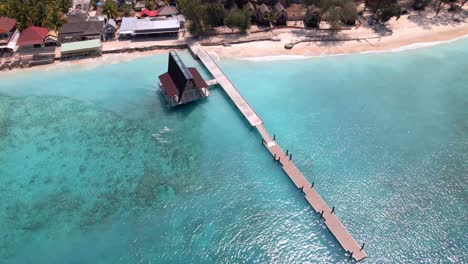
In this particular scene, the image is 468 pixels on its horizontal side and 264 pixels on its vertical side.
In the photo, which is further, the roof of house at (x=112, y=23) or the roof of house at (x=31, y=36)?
the roof of house at (x=112, y=23)

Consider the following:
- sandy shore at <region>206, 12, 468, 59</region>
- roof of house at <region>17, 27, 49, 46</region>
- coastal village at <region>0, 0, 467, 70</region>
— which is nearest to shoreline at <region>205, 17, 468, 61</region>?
sandy shore at <region>206, 12, 468, 59</region>

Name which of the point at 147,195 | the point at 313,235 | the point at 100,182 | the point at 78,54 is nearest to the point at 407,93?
the point at 313,235

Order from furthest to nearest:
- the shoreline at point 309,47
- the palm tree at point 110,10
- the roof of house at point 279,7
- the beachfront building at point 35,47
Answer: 1. the palm tree at point 110,10
2. the roof of house at point 279,7
3. the shoreline at point 309,47
4. the beachfront building at point 35,47

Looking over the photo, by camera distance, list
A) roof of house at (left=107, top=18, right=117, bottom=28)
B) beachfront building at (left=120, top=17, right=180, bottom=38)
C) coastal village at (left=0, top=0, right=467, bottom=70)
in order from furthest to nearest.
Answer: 1. roof of house at (left=107, top=18, right=117, bottom=28)
2. beachfront building at (left=120, top=17, right=180, bottom=38)
3. coastal village at (left=0, top=0, right=467, bottom=70)

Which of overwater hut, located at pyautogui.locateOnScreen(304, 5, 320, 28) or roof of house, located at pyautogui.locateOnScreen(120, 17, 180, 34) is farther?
overwater hut, located at pyautogui.locateOnScreen(304, 5, 320, 28)

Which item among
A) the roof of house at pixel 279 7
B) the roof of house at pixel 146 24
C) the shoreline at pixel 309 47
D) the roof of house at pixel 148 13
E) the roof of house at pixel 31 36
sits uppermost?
the roof of house at pixel 279 7

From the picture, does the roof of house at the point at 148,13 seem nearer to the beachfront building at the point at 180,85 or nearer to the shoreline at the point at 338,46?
the shoreline at the point at 338,46

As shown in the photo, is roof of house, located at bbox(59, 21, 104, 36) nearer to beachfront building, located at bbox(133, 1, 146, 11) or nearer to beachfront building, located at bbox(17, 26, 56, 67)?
beachfront building, located at bbox(17, 26, 56, 67)

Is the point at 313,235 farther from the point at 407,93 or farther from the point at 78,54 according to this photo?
the point at 78,54

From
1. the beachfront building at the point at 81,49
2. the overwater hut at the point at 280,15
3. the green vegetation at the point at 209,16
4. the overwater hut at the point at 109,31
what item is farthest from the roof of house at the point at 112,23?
the overwater hut at the point at 280,15
